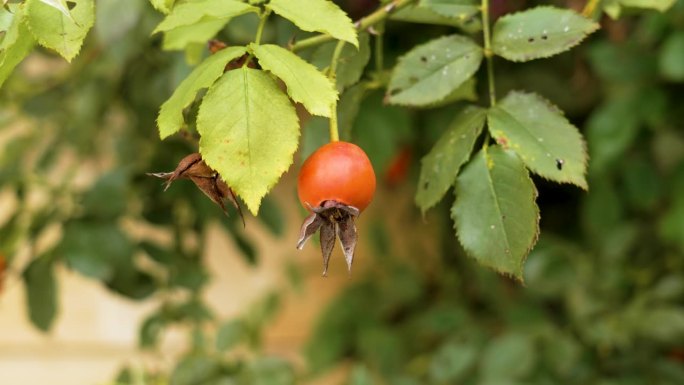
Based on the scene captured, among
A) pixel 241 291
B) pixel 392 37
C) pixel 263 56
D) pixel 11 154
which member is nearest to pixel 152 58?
pixel 11 154

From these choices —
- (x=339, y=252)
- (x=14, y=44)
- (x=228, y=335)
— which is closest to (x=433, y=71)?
(x=14, y=44)

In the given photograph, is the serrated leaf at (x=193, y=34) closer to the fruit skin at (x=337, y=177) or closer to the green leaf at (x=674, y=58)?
the fruit skin at (x=337, y=177)

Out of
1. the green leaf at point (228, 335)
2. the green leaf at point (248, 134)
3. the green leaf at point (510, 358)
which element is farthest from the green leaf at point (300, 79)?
the green leaf at point (510, 358)

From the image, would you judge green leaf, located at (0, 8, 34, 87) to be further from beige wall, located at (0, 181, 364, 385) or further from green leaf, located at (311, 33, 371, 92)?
beige wall, located at (0, 181, 364, 385)

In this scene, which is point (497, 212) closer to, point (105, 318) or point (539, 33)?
point (539, 33)

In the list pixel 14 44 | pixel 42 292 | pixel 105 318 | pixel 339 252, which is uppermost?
pixel 14 44

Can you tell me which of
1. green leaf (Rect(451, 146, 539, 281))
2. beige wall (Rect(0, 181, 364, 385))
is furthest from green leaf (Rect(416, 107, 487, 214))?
beige wall (Rect(0, 181, 364, 385))

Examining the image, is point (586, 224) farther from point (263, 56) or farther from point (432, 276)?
point (263, 56)
